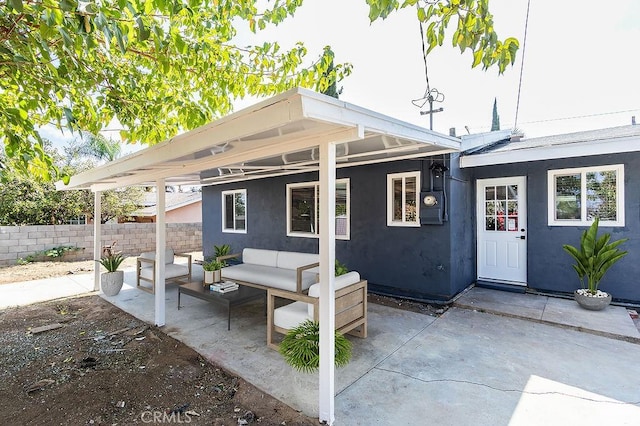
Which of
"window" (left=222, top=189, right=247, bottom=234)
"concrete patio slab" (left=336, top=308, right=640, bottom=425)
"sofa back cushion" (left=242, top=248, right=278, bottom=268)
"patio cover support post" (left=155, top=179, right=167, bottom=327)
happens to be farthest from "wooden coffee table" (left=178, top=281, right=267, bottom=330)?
"window" (left=222, top=189, right=247, bottom=234)

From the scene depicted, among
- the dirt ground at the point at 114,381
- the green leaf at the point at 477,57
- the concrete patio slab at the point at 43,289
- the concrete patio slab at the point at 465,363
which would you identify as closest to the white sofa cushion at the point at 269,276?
the concrete patio slab at the point at 465,363

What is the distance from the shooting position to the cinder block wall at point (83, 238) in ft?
31.7

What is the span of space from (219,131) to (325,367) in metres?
2.23

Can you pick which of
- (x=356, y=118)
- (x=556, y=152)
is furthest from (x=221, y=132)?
(x=556, y=152)

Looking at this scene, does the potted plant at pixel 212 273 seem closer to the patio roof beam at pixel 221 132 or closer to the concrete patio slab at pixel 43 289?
the patio roof beam at pixel 221 132

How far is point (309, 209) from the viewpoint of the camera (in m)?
7.81

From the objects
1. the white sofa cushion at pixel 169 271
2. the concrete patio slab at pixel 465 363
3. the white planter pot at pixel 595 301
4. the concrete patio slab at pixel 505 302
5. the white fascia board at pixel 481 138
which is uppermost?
the white fascia board at pixel 481 138

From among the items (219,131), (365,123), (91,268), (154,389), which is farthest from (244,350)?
(91,268)

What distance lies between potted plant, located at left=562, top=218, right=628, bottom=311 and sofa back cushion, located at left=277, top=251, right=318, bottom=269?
4368mm

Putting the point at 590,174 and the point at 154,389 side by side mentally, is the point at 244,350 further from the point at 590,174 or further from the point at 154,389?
the point at 590,174

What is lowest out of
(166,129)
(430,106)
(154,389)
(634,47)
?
(154,389)

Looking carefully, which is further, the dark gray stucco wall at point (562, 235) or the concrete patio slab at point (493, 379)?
the dark gray stucco wall at point (562, 235)

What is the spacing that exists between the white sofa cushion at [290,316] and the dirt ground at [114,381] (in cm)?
83

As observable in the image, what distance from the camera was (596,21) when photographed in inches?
185
